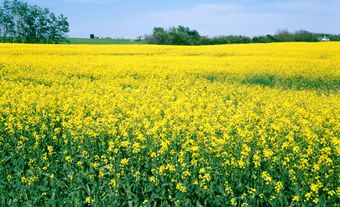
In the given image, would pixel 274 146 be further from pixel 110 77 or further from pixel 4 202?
pixel 110 77

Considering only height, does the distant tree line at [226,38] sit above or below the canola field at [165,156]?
above

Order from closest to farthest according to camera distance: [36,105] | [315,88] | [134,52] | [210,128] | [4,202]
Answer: [4,202], [210,128], [36,105], [315,88], [134,52]

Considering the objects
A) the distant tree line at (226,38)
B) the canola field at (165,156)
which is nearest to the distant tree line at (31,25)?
the distant tree line at (226,38)

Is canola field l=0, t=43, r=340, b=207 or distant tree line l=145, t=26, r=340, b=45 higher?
distant tree line l=145, t=26, r=340, b=45

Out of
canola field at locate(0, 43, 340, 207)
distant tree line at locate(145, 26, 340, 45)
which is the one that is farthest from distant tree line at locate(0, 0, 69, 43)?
canola field at locate(0, 43, 340, 207)

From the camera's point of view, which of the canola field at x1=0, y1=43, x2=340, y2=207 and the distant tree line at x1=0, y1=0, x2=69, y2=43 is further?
the distant tree line at x1=0, y1=0, x2=69, y2=43

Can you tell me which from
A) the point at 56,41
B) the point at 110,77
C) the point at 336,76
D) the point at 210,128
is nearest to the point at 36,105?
the point at 210,128

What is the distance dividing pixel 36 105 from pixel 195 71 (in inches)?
435

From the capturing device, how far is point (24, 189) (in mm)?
5387

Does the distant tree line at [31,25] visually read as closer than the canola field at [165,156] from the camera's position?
No

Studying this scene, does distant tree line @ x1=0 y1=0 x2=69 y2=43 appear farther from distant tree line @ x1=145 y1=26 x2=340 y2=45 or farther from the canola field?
the canola field

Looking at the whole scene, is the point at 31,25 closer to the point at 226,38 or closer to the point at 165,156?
the point at 226,38

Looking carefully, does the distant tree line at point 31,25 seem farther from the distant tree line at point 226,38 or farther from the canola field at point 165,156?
the canola field at point 165,156

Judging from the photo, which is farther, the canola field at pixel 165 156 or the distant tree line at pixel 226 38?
the distant tree line at pixel 226 38
